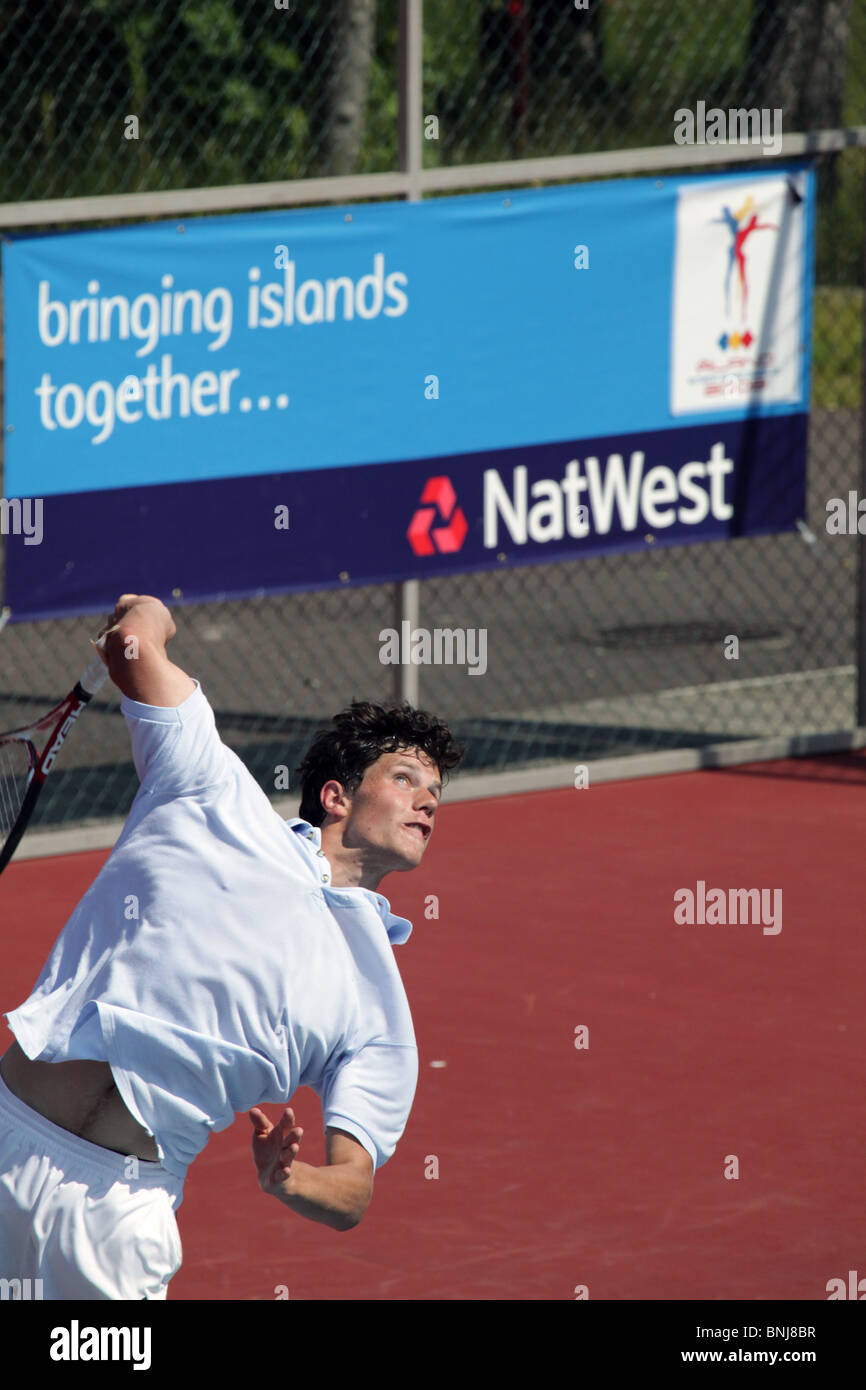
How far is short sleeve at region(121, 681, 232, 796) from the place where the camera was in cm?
384

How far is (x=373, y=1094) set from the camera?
3797 mm

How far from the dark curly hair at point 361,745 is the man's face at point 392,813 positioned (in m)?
0.03

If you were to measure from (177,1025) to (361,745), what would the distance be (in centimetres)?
68

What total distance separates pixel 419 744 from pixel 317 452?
500 centimetres

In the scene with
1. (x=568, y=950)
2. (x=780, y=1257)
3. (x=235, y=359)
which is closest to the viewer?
(x=780, y=1257)

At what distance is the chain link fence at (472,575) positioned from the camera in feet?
36.0

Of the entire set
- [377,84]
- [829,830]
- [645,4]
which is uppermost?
[645,4]

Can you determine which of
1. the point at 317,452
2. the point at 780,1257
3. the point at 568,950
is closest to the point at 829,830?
the point at 568,950

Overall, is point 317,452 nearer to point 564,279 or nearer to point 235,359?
point 235,359

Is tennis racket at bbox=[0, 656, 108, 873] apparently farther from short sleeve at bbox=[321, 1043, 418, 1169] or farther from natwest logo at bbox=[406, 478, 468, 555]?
natwest logo at bbox=[406, 478, 468, 555]

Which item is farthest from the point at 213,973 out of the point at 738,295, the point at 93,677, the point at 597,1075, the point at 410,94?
the point at 738,295

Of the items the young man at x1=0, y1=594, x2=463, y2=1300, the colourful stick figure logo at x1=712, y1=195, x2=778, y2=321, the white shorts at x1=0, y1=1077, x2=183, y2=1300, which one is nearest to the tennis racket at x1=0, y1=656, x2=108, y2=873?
the young man at x1=0, y1=594, x2=463, y2=1300

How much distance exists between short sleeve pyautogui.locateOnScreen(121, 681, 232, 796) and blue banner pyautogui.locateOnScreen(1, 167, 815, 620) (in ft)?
14.8

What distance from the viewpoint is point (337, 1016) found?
12.3 ft
